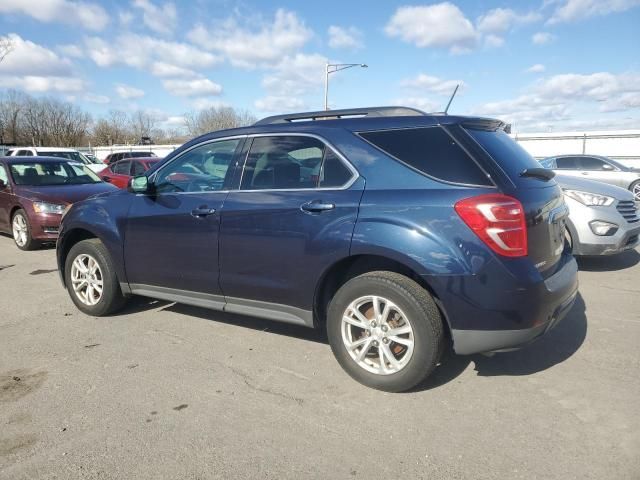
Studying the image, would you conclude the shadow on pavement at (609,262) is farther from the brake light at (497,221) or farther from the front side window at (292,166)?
the front side window at (292,166)

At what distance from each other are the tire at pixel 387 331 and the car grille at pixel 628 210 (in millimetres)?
4494

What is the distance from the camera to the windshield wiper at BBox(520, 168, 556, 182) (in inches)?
131

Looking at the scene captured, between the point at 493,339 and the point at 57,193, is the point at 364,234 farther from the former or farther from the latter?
the point at 57,193

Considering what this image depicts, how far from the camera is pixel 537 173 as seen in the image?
136 inches

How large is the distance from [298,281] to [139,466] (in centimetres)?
154

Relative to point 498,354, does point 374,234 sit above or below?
above

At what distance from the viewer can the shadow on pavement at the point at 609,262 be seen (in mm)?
6568

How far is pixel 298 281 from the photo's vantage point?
139 inches

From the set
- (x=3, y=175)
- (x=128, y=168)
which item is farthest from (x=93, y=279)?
(x=128, y=168)

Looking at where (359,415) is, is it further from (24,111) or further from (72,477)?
(24,111)

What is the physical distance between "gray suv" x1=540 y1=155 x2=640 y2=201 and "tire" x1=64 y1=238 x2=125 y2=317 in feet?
44.5

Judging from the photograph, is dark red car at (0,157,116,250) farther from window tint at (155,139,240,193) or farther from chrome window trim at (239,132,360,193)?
chrome window trim at (239,132,360,193)

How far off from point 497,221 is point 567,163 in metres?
14.0

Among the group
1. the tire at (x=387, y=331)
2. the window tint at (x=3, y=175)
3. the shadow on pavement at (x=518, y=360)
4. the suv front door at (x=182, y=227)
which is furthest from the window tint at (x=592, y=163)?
the window tint at (x=3, y=175)
